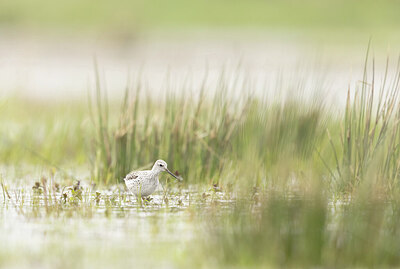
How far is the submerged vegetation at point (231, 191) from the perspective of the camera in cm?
591

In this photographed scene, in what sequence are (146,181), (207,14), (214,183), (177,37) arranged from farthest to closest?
1. (207,14)
2. (177,37)
3. (214,183)
4. (146,181)

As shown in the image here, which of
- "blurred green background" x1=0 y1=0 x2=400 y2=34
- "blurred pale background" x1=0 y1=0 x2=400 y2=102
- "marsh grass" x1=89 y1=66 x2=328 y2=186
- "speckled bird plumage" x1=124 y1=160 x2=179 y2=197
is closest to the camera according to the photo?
"speckled bird plumage" x1=124 y1=160 x2=179 y2=197

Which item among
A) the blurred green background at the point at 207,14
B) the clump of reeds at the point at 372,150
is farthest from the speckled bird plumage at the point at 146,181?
the blurred green background at the point at 207,14

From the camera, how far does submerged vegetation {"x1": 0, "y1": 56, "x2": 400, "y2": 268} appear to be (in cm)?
591

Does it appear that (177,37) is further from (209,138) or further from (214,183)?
(214,183)

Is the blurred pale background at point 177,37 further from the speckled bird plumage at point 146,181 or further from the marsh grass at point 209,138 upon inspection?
the speckled bird plumage at point 146,181

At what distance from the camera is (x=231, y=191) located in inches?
323

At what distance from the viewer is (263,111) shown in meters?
9.05

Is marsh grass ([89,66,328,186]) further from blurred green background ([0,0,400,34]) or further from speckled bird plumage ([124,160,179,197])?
blurred green background ([0,0,400,34])

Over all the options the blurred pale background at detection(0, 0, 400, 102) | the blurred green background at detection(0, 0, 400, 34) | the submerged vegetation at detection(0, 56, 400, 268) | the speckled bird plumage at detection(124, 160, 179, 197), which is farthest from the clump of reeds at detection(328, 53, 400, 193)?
the blurred green background at detection(0, 0, 400, 34)

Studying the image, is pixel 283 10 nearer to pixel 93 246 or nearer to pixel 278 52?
pixel 278 52

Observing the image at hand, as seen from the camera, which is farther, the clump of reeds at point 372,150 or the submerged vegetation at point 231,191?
the clump of reeds at point 372,150

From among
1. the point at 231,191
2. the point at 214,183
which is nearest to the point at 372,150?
the point at 231,191

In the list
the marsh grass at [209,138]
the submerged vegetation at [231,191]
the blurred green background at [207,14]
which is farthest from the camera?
the blurred green background at [207,14]
